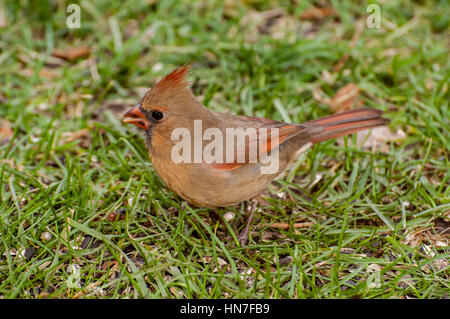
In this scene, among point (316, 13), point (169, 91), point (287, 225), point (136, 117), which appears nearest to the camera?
point (169, 91)

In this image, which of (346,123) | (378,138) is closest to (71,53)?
(346,123)

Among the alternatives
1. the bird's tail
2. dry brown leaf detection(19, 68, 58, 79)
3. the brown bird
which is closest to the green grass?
dry brown leaf detection(19, 68, 58, 79)

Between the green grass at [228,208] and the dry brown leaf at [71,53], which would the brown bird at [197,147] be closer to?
the green grass at [228,208]

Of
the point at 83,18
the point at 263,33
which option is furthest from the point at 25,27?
the point at 263,33

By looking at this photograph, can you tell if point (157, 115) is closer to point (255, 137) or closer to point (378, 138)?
point (255, 137)

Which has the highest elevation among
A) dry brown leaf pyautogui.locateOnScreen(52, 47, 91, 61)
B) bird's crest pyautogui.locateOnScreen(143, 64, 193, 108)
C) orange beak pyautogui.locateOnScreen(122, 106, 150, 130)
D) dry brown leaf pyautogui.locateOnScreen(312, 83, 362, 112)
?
dry brown leaf pyautogui.locateOnScreen(52, 47, 91, 61)

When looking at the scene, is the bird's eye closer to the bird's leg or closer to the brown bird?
the brown bird
